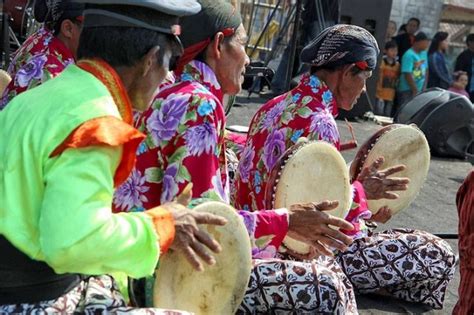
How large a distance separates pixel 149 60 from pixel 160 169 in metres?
0.60

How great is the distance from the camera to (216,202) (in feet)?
8.58

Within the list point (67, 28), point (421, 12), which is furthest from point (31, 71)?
point (421, 12)

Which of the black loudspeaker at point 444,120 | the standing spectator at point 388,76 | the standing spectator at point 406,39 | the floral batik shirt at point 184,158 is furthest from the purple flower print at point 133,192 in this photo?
the standing spectator at point 406,39

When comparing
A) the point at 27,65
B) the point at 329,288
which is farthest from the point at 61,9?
the point at 329,288

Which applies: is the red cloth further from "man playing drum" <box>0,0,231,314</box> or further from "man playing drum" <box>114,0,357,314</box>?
"man playing drum" <box>0,0,231,314</box>

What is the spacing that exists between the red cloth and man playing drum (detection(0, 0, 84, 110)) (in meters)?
2.01

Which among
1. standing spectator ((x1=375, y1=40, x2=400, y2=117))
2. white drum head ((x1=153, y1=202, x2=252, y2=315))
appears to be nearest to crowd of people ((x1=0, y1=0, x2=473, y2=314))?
white drum head ((x1=153, y1=202, x2=252, y2=315))

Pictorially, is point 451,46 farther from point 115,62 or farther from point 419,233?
point 115,62

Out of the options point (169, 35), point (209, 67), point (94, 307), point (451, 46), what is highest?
point (169, 35)

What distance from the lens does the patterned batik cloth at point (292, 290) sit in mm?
3244

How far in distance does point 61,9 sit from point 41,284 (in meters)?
2.28

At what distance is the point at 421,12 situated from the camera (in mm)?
21750

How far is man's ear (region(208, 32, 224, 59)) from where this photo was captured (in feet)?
10.7

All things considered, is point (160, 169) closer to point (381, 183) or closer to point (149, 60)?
point (149, 60)
